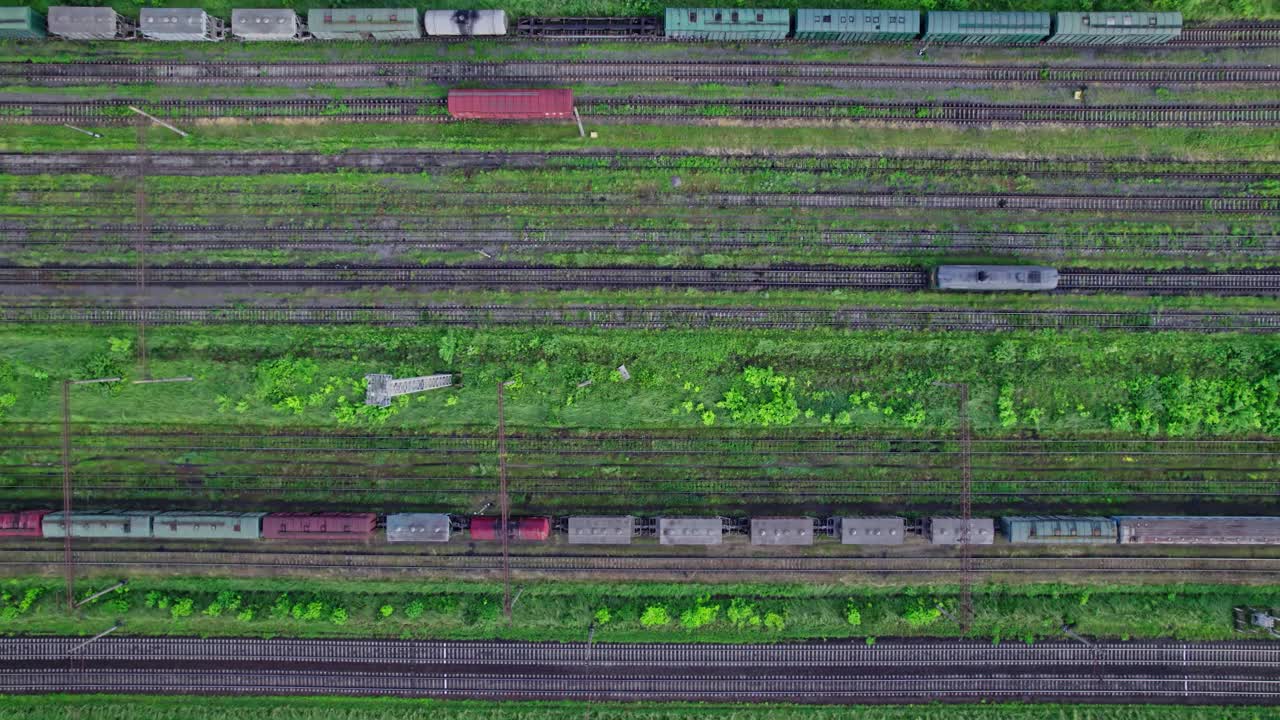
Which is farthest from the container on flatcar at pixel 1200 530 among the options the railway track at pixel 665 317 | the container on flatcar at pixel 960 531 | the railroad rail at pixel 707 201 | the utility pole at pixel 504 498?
the utility pole at pixel 504 498

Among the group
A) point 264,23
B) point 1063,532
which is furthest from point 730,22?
point 1063,532

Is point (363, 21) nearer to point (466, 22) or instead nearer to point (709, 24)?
point (466, 22)

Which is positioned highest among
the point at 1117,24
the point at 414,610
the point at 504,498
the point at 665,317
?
the point at 1117,24

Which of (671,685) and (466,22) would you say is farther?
(671,685)

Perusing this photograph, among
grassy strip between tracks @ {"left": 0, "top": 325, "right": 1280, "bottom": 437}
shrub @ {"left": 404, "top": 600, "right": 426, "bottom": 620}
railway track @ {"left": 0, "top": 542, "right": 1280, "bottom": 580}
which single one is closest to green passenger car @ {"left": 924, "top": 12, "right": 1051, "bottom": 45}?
grassy strip between tracks @ {"left": 0, "top": 325, "right": 1280, "bottom": 437}

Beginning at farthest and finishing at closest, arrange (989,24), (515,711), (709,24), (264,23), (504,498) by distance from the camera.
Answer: (515,711), (504,498), (264,23), (709,24), (989,24)

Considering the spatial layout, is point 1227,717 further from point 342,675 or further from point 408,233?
point 408,233

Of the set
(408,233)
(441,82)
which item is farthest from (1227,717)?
(441,82)

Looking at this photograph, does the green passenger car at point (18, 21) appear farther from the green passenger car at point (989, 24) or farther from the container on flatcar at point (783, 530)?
the green passenger car at point (989, 24)
